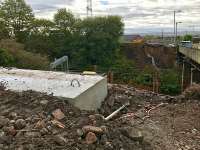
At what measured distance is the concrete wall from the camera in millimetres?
11124

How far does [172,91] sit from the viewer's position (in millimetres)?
25266

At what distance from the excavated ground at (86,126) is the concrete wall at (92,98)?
0.33m

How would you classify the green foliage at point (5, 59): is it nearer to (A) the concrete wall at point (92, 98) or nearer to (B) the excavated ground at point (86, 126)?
(A) the concrete wall at point (92, 98)

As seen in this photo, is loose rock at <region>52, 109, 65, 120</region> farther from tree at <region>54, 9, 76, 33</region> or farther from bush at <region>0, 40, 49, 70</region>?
tree at <region>54, 9, 76, 33</region>

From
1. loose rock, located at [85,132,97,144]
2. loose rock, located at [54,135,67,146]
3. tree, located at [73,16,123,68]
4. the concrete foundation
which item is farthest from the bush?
loose rock, located at [54,135,67,146]

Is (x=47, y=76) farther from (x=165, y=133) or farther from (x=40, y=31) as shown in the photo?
(x=40, y=31)

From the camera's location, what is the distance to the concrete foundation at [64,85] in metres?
11.3

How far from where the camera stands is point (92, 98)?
1241 centimetres

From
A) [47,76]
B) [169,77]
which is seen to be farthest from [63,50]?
[47,76]

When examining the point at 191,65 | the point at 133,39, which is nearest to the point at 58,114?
the point at 191,65

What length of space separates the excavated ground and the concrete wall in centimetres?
33

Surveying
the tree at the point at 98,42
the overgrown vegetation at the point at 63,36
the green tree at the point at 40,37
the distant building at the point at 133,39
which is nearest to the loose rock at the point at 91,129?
the overgrown vegetation at the point at 63,36

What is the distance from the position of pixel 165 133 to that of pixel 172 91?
1535 centimetres

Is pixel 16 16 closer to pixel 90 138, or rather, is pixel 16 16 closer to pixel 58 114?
pixel 58 114
